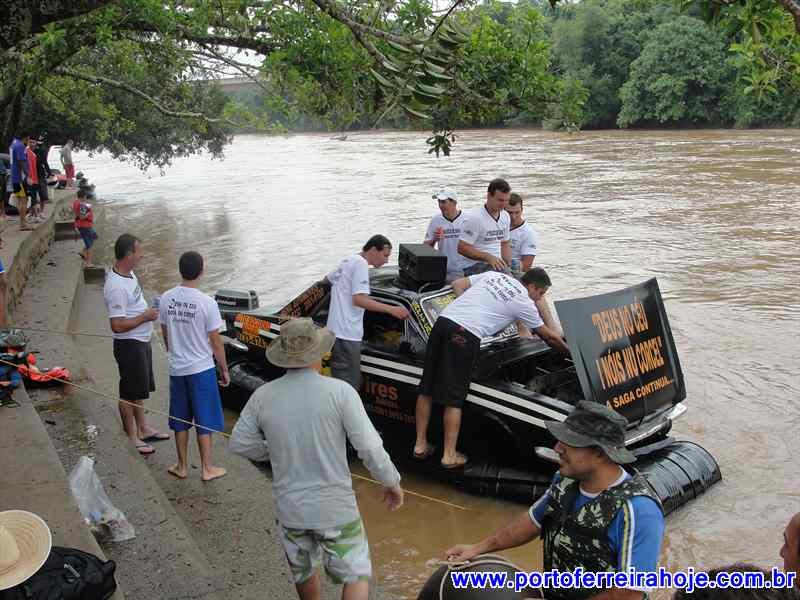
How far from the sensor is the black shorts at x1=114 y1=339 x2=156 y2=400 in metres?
6.61

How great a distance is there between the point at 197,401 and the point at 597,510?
3.81 metres

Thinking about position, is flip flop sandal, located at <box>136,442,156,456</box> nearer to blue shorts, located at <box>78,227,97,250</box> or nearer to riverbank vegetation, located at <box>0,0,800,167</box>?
riverbank vegetation, located at <box>0,0,800,167</box>

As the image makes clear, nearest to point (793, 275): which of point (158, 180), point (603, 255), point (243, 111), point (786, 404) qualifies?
point (603, 255)

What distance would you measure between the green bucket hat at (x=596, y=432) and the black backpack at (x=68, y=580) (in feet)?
7.14

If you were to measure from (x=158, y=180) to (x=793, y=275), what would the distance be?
3514 cm

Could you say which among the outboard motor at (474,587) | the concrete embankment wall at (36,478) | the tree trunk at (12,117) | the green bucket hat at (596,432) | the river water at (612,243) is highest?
the tree trunk at (12,117)

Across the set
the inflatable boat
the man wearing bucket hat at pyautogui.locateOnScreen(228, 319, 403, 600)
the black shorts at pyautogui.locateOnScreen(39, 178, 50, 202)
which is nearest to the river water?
the inflatable boat

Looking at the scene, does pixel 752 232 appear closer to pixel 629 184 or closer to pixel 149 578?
pixel 629 184

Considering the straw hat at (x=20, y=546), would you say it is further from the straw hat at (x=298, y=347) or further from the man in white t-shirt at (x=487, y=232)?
the man in white t-shirt at (x=487, y=232)

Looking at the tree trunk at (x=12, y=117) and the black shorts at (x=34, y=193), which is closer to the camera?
the tree trunk at (x=12, y=117)

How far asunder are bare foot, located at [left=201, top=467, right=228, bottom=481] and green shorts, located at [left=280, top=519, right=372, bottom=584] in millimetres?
2594

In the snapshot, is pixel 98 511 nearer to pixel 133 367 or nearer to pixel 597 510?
pixel 133 367

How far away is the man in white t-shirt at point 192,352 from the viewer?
238 inches

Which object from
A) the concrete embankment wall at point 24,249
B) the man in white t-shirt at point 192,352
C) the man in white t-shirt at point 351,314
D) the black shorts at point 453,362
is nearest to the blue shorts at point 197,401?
the man in white t-shirt at point 192,352
